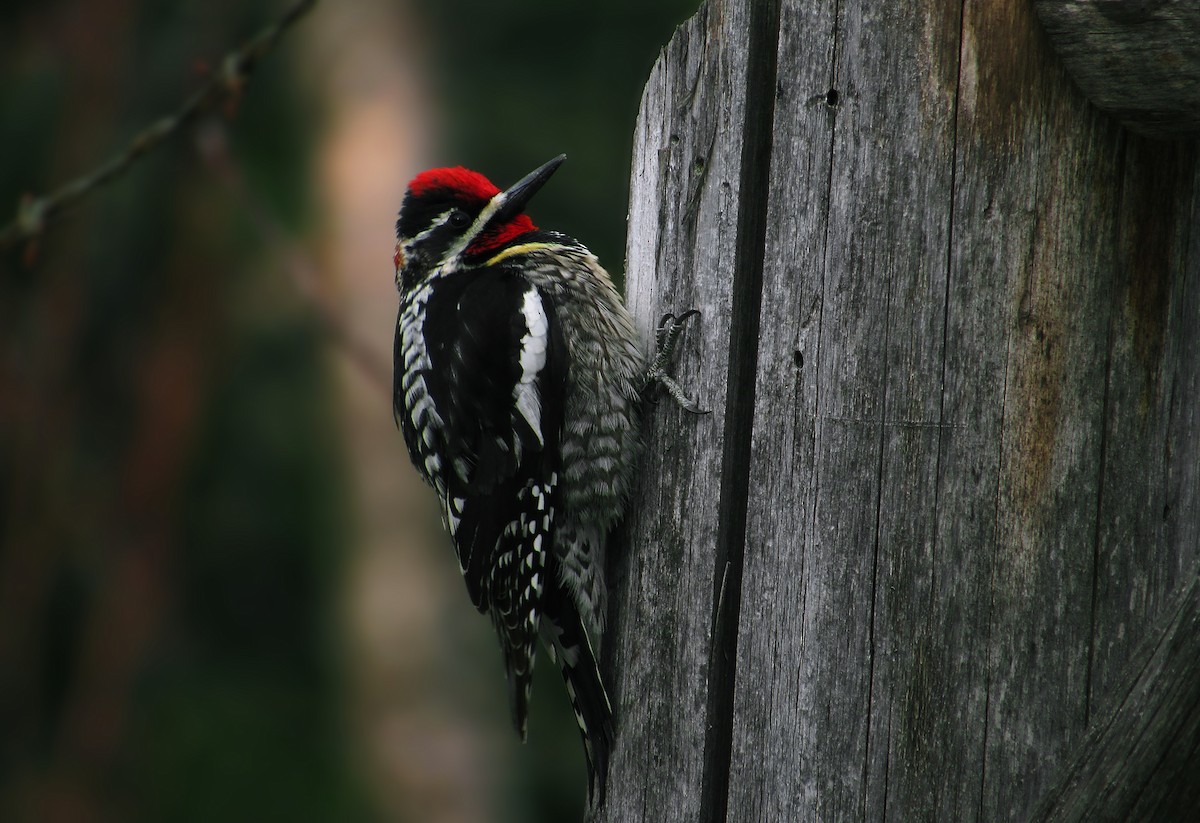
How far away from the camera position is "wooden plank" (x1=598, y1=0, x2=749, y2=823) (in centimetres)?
196

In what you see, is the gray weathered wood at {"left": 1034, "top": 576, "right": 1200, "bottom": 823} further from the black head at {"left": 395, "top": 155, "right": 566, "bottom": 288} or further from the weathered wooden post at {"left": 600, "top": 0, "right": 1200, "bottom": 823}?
the black head at {"left": 395, "top": 155, "right": 566, "bottom": 288}

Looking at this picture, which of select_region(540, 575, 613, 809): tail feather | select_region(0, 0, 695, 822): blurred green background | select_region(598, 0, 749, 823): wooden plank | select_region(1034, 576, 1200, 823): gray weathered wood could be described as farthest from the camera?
select_region(0, 0, 695, 822): blurred green background

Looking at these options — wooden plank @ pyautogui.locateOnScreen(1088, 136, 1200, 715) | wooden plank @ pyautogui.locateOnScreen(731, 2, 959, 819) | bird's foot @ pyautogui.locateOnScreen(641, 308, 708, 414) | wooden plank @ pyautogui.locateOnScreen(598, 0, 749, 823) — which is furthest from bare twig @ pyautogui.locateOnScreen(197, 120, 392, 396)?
wooden plank @ pyautogui.locateOnScreen(1088, 136, 1200, 715)

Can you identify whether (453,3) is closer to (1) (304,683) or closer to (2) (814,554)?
(1) (304,683)

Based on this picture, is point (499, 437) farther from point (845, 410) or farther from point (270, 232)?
point (845, 410)

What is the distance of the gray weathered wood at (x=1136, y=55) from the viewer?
56.3 inches

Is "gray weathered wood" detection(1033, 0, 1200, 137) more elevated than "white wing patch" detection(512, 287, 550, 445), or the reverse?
"gray weathered wood" detection(1033, 0, 1200, 137)

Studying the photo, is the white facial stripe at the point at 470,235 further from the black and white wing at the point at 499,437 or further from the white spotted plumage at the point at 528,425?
the black and white wing at the point at 499,437

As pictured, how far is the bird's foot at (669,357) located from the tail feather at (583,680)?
0.56 metres

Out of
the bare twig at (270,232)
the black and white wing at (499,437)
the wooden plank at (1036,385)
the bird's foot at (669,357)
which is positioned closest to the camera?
the wooden plank at (1036,385)

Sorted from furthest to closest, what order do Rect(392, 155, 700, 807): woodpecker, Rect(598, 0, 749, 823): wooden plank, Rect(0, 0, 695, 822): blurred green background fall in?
Rect(0, 0, 695, 822): blurred green background, Rect(392, 155, 700, 807): woodpecker, Rect(598, 0, 749, 823): wooden plank

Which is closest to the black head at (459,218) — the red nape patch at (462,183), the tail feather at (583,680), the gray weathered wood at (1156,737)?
the red nape patch at (462,183)

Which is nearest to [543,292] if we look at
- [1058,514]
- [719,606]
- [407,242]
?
[407,242]

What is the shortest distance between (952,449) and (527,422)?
4.63 feet
